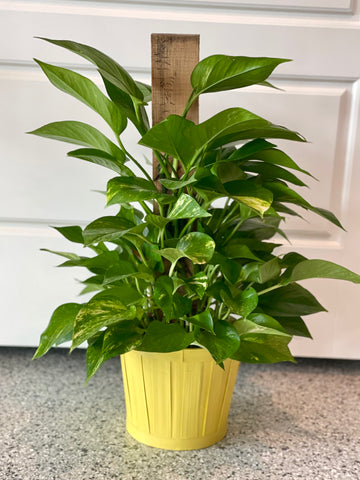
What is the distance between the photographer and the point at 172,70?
3.01 feet

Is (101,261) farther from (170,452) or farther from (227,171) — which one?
(170,452)

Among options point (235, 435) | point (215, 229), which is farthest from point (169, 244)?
point (235, 435)

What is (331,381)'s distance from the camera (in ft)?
4.39

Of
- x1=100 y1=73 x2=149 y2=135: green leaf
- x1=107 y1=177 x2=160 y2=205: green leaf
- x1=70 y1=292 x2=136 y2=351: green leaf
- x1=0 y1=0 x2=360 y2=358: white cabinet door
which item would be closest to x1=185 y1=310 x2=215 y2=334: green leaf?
x1=70 y1=292 x2=136 y2=351: green leaf

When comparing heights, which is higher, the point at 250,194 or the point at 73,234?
the point at 250,194

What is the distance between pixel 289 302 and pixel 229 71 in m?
0.43

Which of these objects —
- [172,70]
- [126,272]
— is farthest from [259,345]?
[172,70]

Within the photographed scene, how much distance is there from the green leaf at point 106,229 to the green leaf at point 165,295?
98mm

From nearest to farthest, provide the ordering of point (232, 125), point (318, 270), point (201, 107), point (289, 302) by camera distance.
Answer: point (232, 125) < point (318, 270) < point (289, 302) < point (201, 107)

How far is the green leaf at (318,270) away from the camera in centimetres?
85

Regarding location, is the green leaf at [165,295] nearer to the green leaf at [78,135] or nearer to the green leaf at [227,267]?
the green leaf at [227,267]

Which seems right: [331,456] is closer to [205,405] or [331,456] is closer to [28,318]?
[205,405]

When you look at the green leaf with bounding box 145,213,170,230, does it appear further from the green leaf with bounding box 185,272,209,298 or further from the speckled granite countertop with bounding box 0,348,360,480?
the speckled granite countertop with bounding box 0,348,360,480

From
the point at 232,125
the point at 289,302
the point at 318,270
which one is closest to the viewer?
the point at 232,125
